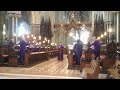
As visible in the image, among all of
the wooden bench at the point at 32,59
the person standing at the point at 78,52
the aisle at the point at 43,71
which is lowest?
the aisle at the point at 43,71

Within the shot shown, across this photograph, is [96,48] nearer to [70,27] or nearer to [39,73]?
[39,73]

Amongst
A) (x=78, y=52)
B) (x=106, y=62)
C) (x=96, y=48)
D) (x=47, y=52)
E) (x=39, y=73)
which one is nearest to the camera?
(x=106, y=62)

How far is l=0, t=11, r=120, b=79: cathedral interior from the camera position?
11141mm

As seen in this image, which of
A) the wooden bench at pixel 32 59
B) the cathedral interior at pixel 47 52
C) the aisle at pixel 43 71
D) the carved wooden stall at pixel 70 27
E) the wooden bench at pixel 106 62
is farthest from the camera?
the wooden bench at pixel 32 59

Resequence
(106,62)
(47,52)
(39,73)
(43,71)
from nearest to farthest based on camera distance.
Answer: (106,62)
(39,73)
(43,71)
(47,52)

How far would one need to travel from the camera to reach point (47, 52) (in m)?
22.6

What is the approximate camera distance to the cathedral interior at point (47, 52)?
11.1 meters

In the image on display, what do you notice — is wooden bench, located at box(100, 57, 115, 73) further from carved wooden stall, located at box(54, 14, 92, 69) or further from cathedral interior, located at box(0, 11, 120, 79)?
carved wooden stall, located at box(54, 14, 92, 69)

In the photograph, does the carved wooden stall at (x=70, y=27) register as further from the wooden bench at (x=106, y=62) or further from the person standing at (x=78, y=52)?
the wooden bench at (x=106, y=62)

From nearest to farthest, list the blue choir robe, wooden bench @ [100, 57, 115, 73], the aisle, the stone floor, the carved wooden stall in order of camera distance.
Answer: the stone floor < wooden bench @ [100, 57, 115, 73] < the aisle < the carved wooden stall < the blue choir robe

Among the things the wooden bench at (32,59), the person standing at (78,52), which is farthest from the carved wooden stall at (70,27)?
the wooden bench at (32,59)

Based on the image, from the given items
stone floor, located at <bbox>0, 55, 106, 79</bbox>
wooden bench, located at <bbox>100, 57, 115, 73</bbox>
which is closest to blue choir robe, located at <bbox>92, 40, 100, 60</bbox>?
stone floor, located at <bbox>0, 55, 106, 79</bbox>

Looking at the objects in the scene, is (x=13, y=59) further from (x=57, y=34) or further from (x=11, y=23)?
(x=57, y=34)

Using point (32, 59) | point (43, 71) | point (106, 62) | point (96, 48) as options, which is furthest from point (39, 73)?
point (96, 48)
